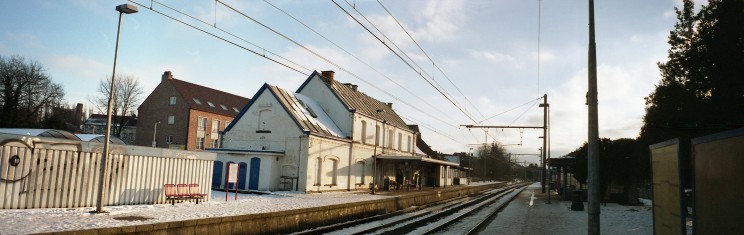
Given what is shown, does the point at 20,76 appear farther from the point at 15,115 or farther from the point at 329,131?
the point at 329,131

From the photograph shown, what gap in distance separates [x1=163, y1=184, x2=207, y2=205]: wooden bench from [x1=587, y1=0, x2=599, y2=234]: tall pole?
47.9 ft

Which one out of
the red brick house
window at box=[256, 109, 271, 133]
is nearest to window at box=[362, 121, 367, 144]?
window at box=[256, 109, 271, 133]

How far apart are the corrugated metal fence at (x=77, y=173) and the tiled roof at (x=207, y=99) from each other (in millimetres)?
37269

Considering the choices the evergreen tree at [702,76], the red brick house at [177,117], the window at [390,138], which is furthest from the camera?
the red brick house at [177,117]

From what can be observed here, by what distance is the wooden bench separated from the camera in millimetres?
17156

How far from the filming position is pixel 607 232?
14797mm

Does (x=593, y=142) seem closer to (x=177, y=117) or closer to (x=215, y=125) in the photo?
(x=177, y=117)

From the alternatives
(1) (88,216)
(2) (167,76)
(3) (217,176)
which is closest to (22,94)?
(2) (167,76)

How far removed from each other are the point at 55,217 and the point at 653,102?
27.3 meters

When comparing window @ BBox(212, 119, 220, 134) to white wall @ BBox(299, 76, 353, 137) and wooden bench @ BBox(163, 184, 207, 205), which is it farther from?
wooden bench @ BBox(163, 184, 207, 205)

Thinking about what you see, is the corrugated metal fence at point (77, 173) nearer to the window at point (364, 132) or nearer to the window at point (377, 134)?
the window at point (364, 132)

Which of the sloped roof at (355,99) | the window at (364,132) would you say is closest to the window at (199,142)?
the sloped roof at (355,99)

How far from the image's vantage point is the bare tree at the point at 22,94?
44347 mm

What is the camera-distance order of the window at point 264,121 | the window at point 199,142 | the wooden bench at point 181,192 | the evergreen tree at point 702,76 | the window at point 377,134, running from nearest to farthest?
the wooden bench at point 181,192 → the evergreen tree at point 702,76 → the window at point 264,121 → the window at point 377,134 → the window at point 199,142
